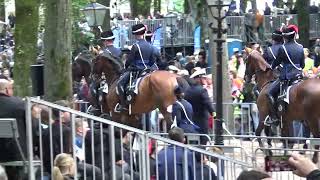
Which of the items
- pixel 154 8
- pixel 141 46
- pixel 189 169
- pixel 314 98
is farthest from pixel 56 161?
pixel 154 8

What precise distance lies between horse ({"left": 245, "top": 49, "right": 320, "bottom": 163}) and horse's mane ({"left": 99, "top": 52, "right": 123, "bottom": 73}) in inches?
111

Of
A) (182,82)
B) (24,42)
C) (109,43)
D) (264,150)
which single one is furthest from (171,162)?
(109,43)

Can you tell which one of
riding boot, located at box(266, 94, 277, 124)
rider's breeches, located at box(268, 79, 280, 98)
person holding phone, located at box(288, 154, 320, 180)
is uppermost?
person holding phone, located at box(288, 154, 320, 180)

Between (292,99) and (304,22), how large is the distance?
Answer: 59.9 feet

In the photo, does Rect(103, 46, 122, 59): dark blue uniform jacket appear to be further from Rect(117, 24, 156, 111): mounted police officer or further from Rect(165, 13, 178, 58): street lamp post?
Rect(165, 13, 178, 58): street lamp post

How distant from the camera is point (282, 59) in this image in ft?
61.1

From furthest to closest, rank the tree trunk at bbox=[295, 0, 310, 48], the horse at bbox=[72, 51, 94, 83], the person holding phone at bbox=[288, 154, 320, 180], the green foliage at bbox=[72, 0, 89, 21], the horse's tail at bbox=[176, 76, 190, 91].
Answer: the tree trunk at bbox=[295, 0, 310, 48] < the green foliage at bbox=[72, 0, 89, 21] < the horse at bbox=[72, 51, 94, 83] < the horse's tail at bbox=[176, 76, 190, 91] < the person holding phone at bbox=[288, 154, 320, 180]

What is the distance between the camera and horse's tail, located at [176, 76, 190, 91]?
18.4 m

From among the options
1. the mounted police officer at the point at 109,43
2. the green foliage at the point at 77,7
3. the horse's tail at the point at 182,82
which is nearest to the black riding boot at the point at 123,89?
the mounted police officer at the point at 109,43

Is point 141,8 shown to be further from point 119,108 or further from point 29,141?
point 29,141

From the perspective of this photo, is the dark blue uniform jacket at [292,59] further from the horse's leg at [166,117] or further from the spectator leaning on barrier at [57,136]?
the spectator leaning on barrier at [57,136]

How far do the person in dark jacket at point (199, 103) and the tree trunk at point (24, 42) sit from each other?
3027 mm

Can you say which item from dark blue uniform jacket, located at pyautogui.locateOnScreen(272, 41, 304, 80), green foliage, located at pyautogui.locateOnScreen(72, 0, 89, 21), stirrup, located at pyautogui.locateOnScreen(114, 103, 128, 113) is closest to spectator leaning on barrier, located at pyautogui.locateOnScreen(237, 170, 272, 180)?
dark blue uniform jacket, located at pyautogui.locateOnScreen(272, 41, 304, 80)

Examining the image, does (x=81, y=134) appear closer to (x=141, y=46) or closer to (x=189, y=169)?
(x=189, y=169)
